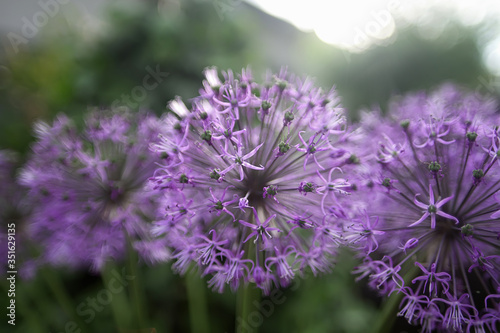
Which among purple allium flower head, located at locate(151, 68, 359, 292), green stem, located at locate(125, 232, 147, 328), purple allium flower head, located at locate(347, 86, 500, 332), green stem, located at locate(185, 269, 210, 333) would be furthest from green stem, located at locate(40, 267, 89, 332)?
purple allium flower head, located at locate(347, 86, 500, 332)

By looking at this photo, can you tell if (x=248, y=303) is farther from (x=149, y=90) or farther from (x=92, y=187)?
(x=149, y=90)

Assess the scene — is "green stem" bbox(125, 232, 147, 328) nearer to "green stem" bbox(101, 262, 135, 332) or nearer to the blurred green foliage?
"green stem" bbox(101, 262, 135, 332)

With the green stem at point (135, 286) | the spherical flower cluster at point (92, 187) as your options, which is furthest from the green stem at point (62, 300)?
the green stem at point (135, 286)

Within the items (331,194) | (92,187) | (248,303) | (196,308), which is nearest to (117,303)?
(196,308)

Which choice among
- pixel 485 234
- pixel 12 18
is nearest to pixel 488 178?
pixel 485 234

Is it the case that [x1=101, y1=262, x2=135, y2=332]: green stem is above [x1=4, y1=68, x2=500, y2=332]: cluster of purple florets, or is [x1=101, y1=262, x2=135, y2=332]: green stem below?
below
